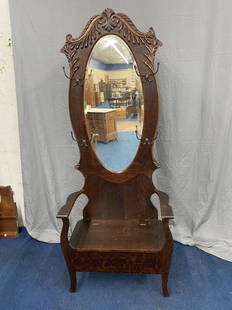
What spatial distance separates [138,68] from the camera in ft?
4.86

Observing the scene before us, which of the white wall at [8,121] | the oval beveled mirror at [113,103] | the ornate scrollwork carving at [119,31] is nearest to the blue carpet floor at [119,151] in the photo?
the oval beveled mirror at [113,103]

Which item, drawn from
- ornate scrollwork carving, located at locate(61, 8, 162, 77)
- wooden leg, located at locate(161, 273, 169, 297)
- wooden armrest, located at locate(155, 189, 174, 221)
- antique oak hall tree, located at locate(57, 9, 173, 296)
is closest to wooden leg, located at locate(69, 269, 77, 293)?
antique oak hall tree, located at locate(57, 9, 173, 296)

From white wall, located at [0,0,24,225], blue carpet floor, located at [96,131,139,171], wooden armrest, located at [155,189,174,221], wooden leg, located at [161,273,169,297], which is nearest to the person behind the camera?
wooden armrest, located at [155,189,174,221]

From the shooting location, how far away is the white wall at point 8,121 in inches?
74.9

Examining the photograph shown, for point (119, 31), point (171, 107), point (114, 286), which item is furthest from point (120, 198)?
point (119, 31)

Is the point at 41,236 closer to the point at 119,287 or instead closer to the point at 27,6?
the point at 119,287

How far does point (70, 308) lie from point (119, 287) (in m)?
0.32

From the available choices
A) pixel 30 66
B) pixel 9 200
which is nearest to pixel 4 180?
pixel 9 200

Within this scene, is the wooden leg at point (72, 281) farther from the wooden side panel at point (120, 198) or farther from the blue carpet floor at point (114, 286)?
the wooden side panel at point (120, 198)

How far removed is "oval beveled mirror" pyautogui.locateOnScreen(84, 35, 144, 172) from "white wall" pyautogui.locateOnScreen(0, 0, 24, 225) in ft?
2.51

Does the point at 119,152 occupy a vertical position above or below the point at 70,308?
above

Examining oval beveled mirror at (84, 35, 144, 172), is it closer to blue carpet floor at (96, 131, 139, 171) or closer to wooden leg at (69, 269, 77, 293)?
blue carpet floor at (96, 131, 139, 171)

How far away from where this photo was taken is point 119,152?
1650 millimetres

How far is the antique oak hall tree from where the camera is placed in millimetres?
1464
